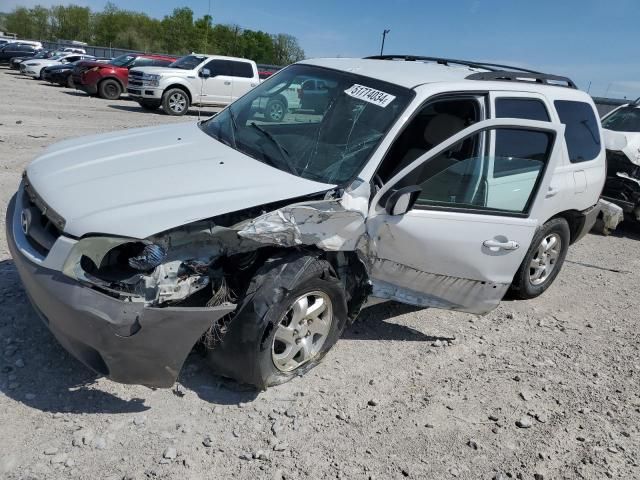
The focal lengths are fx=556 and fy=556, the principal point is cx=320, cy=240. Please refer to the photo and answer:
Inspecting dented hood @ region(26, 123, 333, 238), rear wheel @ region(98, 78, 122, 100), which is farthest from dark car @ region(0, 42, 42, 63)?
dented hood @ region(26, 123, 333, 238)

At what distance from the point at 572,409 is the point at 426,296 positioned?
116cm

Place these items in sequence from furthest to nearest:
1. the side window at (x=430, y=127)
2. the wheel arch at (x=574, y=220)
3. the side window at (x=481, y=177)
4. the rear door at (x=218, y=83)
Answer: the rear door at (x=218, y=83), the wheel arch at (x=574, y=220), the side window at (x=430, y=127), the side window at (x=481, y=177)

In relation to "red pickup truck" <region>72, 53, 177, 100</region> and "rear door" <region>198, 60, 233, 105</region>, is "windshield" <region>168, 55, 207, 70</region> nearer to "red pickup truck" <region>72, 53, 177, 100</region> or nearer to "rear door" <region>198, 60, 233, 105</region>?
"rear door" <region>198, 60, 233, 105</region>

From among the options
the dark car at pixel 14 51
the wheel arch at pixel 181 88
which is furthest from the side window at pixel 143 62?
the dark car at pixel 14 51

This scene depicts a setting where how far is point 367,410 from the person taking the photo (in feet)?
11.0

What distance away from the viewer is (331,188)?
132 inches

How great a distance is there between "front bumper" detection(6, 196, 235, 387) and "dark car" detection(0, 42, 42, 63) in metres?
35.0

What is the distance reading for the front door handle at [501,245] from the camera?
3822 millimetres

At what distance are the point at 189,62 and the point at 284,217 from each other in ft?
54.3

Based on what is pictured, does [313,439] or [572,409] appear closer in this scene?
[313,439]

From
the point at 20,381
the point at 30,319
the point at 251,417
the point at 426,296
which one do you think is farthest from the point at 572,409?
the point at 30,319

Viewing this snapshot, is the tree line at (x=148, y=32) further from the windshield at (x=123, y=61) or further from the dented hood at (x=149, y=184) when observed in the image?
the dented hood at (x=149, y=184)

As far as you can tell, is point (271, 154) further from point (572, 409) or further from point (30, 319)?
point (572, 409)

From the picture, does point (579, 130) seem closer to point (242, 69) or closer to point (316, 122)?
point (316, 122)
